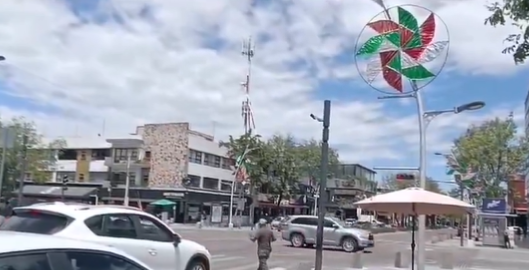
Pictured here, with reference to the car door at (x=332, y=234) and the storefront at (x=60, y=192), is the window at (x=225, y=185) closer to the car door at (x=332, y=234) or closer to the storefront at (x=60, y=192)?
the storefront at (x=60, y=192)

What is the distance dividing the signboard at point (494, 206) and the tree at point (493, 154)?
24.5ft

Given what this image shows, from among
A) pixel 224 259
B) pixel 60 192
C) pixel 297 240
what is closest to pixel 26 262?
pixel 224 259

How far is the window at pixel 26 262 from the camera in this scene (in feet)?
12.2

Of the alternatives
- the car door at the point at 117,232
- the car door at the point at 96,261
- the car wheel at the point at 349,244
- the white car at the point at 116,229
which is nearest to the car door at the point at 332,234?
the car wheel at the point at 349,244

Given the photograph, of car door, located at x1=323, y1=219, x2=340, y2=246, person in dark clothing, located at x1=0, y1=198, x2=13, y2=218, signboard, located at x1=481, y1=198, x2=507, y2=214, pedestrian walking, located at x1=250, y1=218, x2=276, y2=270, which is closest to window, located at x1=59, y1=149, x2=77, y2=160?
person in dark clothing, located at x1=0, y1=198, x2=13, y2=218

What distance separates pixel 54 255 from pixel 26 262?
0.19 m

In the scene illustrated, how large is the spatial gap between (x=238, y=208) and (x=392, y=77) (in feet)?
190

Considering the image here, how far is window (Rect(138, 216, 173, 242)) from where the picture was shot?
35.3 feet

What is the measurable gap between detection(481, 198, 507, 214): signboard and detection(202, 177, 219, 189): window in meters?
33.8

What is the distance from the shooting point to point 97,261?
13.9 ft

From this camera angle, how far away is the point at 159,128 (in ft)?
229

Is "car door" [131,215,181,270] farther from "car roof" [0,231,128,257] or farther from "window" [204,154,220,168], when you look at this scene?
"window" [204,154,220,168]

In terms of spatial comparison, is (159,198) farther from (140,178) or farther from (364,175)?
(364,175)

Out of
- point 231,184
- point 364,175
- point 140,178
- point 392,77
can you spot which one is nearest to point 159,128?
point 140,178
